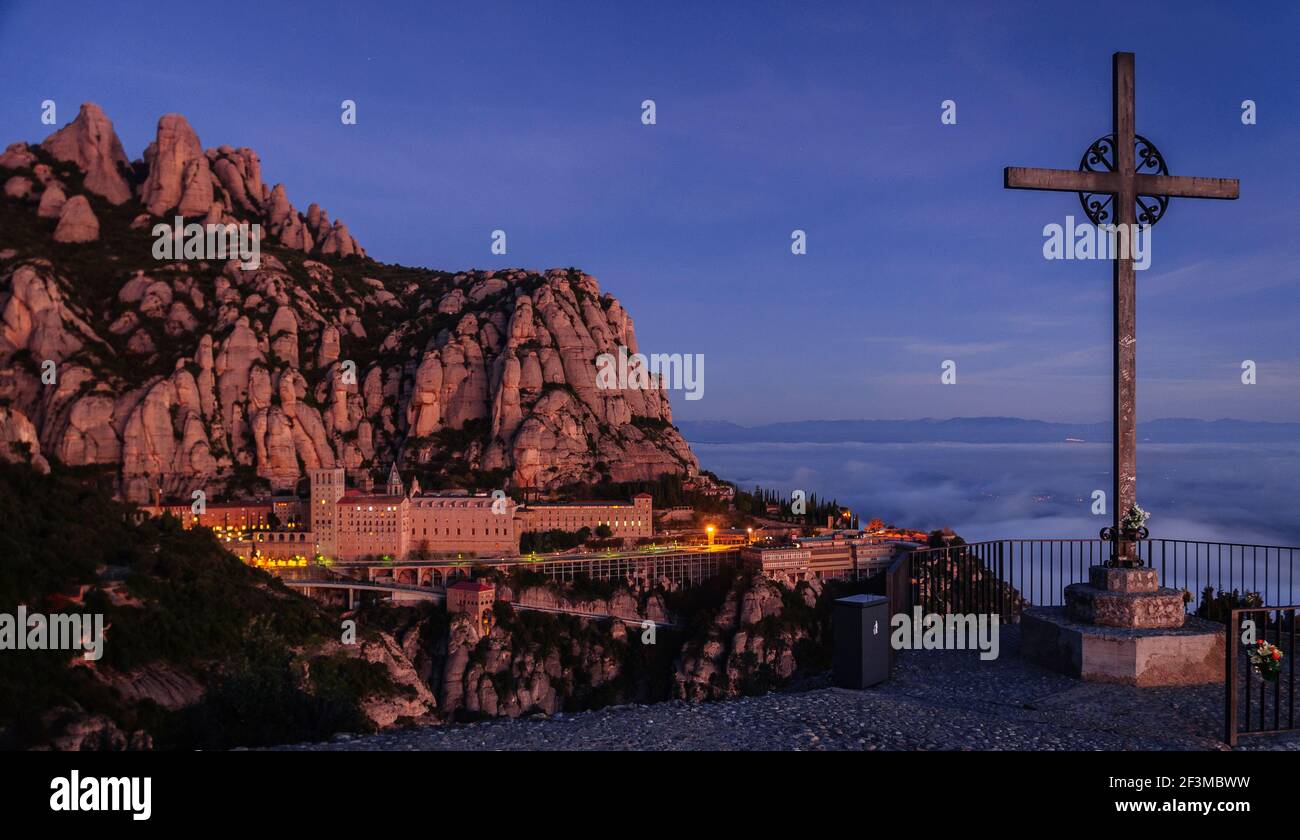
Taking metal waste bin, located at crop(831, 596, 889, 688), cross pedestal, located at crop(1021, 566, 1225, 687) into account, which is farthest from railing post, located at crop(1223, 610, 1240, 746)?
metal waste bin, located at crop(831, 596, 889, 688)

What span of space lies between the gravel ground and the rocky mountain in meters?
91.5

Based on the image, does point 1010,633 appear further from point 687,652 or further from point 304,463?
point 304,463

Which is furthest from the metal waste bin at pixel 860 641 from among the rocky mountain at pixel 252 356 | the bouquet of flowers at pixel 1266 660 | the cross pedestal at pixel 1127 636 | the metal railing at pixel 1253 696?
the rocky mountain at pixel 252 356

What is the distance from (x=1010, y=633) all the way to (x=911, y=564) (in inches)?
80.3

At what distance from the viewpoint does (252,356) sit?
104000 millimetres

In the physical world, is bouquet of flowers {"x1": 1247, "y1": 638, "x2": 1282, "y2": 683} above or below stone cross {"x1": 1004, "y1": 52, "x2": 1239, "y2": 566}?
below

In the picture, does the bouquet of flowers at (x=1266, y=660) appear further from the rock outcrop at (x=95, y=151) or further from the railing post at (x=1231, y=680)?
the rock outcrop at (x=95, y=151)

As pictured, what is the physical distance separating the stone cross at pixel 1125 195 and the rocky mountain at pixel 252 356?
92.7m

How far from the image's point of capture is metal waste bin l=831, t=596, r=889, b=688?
1010 cm

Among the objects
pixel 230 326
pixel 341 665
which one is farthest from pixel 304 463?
pixel 341 665

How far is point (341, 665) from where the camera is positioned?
39.8m

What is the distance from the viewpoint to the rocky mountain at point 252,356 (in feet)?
309

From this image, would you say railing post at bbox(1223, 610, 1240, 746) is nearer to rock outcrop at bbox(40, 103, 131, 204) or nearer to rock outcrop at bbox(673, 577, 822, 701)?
rock outcrop at bbox(673, 577, 822, 701)

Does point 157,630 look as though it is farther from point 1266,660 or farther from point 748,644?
point 748,644
